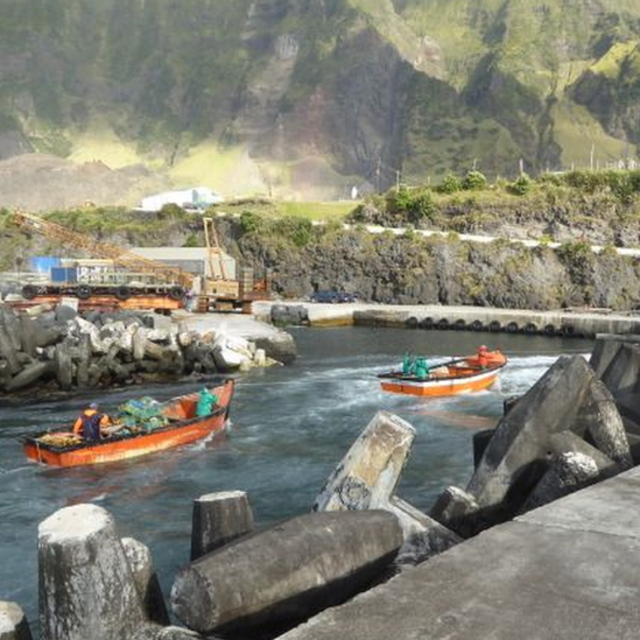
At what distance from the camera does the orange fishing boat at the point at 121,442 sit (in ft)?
84.3

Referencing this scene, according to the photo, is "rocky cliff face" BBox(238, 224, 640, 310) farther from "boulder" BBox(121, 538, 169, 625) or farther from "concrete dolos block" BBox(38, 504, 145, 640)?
"concrete dolos block" BBox(38, 504, 145, 640)

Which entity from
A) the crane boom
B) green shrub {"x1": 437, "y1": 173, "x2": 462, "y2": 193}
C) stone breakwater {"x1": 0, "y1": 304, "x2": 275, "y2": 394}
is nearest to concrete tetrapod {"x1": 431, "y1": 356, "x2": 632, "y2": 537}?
stone breakwater {"x1": 0, "y1": 304, "x2": 275, "y2": 394}

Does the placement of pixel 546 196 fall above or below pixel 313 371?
above

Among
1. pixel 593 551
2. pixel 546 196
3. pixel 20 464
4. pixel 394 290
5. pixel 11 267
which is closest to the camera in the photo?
pixel 593 551

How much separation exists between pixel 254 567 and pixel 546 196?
108 meters

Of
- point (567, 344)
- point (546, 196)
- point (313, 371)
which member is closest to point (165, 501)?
point (313, 371)

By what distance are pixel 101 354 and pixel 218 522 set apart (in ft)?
114

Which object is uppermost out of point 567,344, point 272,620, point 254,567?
point 254,567

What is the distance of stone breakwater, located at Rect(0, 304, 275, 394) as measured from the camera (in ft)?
135

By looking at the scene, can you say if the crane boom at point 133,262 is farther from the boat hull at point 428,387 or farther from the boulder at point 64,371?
the boat hull at point 428,387

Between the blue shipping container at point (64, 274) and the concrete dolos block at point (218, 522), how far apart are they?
249 feet

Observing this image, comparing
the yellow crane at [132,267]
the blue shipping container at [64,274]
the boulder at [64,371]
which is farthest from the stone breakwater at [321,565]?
the blue shipping container at [64,274]

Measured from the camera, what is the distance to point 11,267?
5064 inches

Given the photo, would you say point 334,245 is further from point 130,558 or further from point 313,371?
point 130,558
